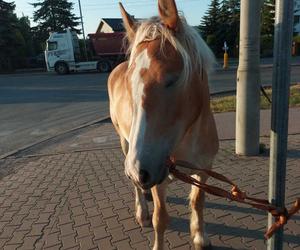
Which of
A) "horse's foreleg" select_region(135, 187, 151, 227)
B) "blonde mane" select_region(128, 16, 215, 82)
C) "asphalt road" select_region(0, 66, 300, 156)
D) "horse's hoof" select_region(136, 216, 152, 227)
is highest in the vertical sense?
"blonde mane" select_region(128, 16, 215, 82)

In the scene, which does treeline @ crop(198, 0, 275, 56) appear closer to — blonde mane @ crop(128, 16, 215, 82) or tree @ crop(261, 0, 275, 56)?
tree @ crop(261, 0, 275, 56)

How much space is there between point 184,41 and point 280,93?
0.74 meters

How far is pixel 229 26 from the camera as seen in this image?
136 ft

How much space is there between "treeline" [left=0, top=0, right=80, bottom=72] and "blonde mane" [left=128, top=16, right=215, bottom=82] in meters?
39.7

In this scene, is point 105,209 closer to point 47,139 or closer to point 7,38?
point 47,139

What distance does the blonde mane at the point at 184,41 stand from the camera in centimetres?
234

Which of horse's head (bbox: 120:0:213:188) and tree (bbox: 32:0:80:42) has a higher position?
tree (bbox: 32:0:80:42)

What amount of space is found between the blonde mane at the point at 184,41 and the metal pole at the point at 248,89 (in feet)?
11.6

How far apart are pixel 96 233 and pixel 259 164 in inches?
113

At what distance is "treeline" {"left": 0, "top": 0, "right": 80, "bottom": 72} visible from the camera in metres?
39.4

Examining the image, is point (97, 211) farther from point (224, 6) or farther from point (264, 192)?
point (224, 6)

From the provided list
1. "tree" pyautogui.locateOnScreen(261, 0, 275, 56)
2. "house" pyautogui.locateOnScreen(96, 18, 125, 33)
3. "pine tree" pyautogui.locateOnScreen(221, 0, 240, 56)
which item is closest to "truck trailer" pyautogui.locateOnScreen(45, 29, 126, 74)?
"house" pyautogui.locateOnScreen(96, 18, 125, 33)

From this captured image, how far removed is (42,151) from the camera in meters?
7.66

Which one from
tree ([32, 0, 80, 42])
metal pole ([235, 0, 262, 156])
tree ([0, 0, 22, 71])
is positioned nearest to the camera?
metal pole ([235, 0, 262, 156])
